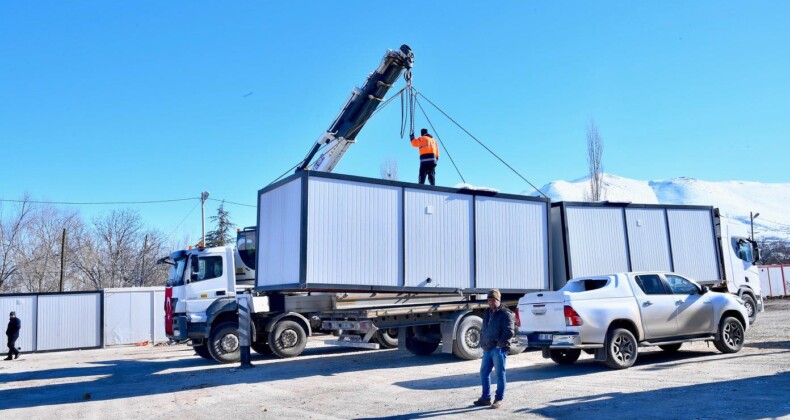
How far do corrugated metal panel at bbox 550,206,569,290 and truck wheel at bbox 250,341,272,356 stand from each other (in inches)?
288

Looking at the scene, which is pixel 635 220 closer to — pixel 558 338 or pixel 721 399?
pixel 558 338

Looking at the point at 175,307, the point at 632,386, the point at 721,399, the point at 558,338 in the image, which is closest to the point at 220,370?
the point at 175,307

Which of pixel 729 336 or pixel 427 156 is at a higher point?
pixel 427 156

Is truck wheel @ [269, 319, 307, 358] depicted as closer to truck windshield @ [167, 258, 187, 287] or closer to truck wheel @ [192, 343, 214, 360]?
truck wheel @ [192, 343, 214, 360]

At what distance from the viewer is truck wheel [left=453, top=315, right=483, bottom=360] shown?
538 inches

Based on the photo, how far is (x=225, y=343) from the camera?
1602cm

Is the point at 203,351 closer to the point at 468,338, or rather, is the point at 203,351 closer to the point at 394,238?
the point at 394,238

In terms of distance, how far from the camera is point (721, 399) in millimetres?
7988

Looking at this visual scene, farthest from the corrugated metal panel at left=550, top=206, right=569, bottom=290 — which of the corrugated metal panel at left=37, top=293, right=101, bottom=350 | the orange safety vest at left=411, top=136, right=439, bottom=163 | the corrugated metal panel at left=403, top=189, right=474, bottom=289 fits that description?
the corrugated metal panel at left=37, top=293, right=101, bottom=350

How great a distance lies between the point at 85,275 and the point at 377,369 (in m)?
34.5

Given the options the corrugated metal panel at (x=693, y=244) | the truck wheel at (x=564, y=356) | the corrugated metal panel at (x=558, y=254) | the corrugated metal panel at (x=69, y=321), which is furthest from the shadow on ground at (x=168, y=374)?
the corrugated metal panel at (x=69, y=321)

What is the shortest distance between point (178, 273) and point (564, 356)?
9930 mm

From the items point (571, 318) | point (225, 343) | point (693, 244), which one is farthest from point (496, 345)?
point (693, 244)

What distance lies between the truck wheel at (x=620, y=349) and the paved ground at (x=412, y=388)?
0.28 m
